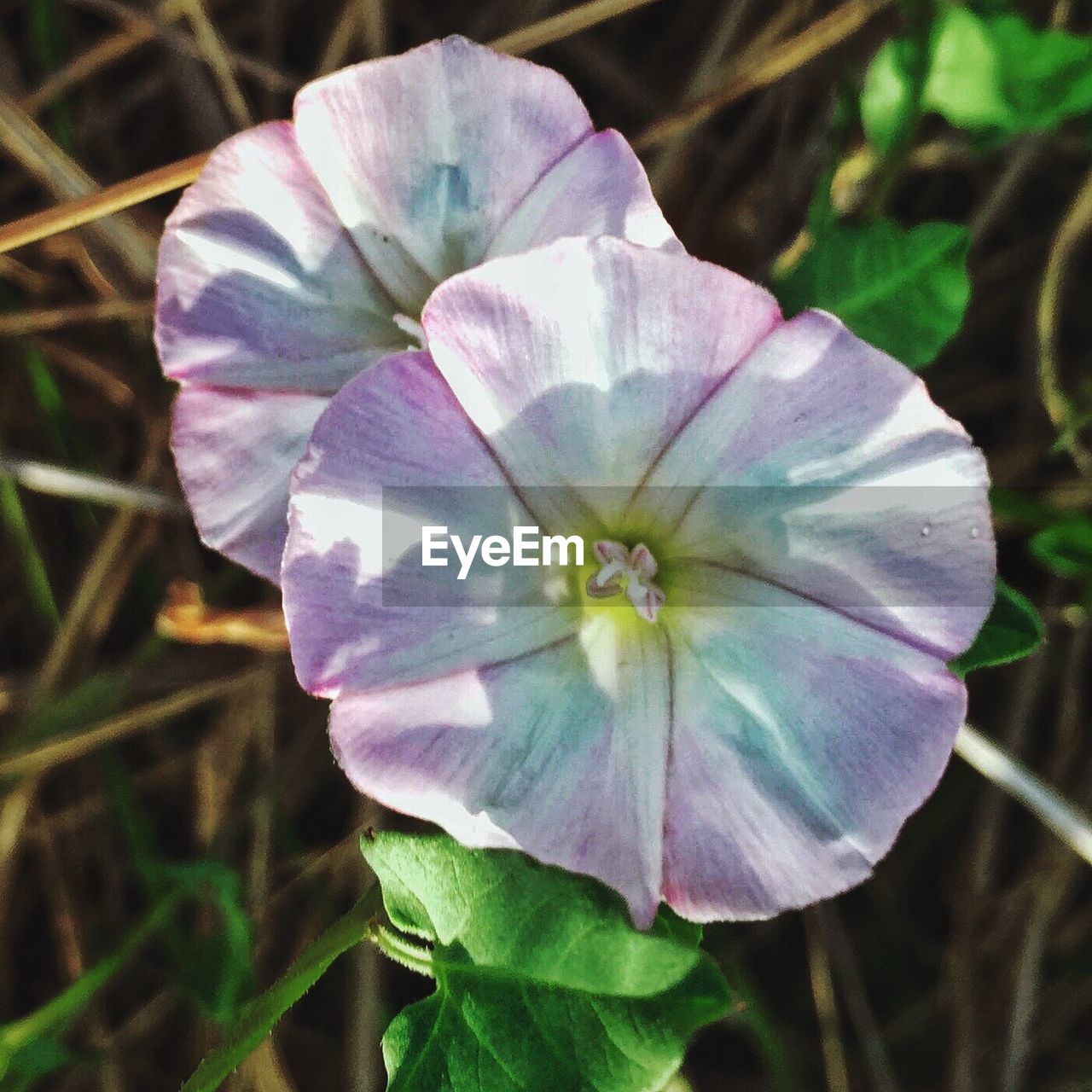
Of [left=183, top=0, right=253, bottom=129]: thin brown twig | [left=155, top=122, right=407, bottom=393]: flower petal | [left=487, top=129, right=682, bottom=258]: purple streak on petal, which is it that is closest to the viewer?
[left=487, top=129, right=682, bottom=258]: purple streak on petal

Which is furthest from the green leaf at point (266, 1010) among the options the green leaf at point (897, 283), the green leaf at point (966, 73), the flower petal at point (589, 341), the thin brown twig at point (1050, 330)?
the green leaf at point (966, 73)

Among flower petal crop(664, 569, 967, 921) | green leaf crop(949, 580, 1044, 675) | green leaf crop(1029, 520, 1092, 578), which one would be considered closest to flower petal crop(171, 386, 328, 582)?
flower petal crop(664, 569, 967, 921)

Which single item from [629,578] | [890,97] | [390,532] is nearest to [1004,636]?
[629,578]

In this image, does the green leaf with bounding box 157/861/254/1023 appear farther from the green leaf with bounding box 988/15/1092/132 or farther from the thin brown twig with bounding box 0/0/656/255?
the green leaf with bounding box 988/15/1092/132

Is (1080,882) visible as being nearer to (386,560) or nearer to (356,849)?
(356,849)

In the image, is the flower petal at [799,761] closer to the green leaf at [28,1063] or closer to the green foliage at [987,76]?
the green foliage at [987,76]

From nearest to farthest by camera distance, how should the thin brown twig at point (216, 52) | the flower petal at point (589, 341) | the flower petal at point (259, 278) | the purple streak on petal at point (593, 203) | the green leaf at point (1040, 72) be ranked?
the flower petal at point (589, 341), the purple streak on petal at point (593, 203), the flower petal at point (259, 278), the green leaf at point (1040, 72), the thin brown twig at point (216, 52)
